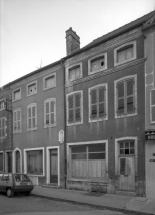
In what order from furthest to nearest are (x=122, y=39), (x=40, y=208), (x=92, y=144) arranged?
(x=92, y=144)
(x=122, y=39)
(x=40, y=208)

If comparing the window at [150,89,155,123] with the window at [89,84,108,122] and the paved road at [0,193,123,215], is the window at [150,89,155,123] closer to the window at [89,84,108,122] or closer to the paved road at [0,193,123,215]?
the window at [89,84,108,122]

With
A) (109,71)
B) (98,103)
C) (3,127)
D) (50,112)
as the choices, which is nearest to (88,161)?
(98,103)

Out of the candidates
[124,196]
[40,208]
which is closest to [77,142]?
[124,196]

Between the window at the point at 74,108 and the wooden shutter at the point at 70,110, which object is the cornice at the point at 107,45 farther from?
the wooden shutter at the point at 70,110

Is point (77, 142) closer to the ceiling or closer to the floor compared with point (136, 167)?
closer to the ceiling

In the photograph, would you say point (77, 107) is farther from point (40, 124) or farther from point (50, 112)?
point (40, 124)

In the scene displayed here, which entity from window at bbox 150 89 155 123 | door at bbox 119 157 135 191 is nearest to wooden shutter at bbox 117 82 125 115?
window at bbox 150 89 155 123

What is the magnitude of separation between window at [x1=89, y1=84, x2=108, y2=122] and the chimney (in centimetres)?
448

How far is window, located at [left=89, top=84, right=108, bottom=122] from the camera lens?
1386cm

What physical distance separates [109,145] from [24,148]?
27.8ft

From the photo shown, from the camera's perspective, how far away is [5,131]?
71.4 ft

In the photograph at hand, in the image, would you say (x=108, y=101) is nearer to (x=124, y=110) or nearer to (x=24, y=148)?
(x=124, y=110)

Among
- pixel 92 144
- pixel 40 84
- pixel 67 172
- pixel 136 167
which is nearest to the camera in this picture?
pixel 136 167

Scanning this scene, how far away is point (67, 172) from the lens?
15578mm
